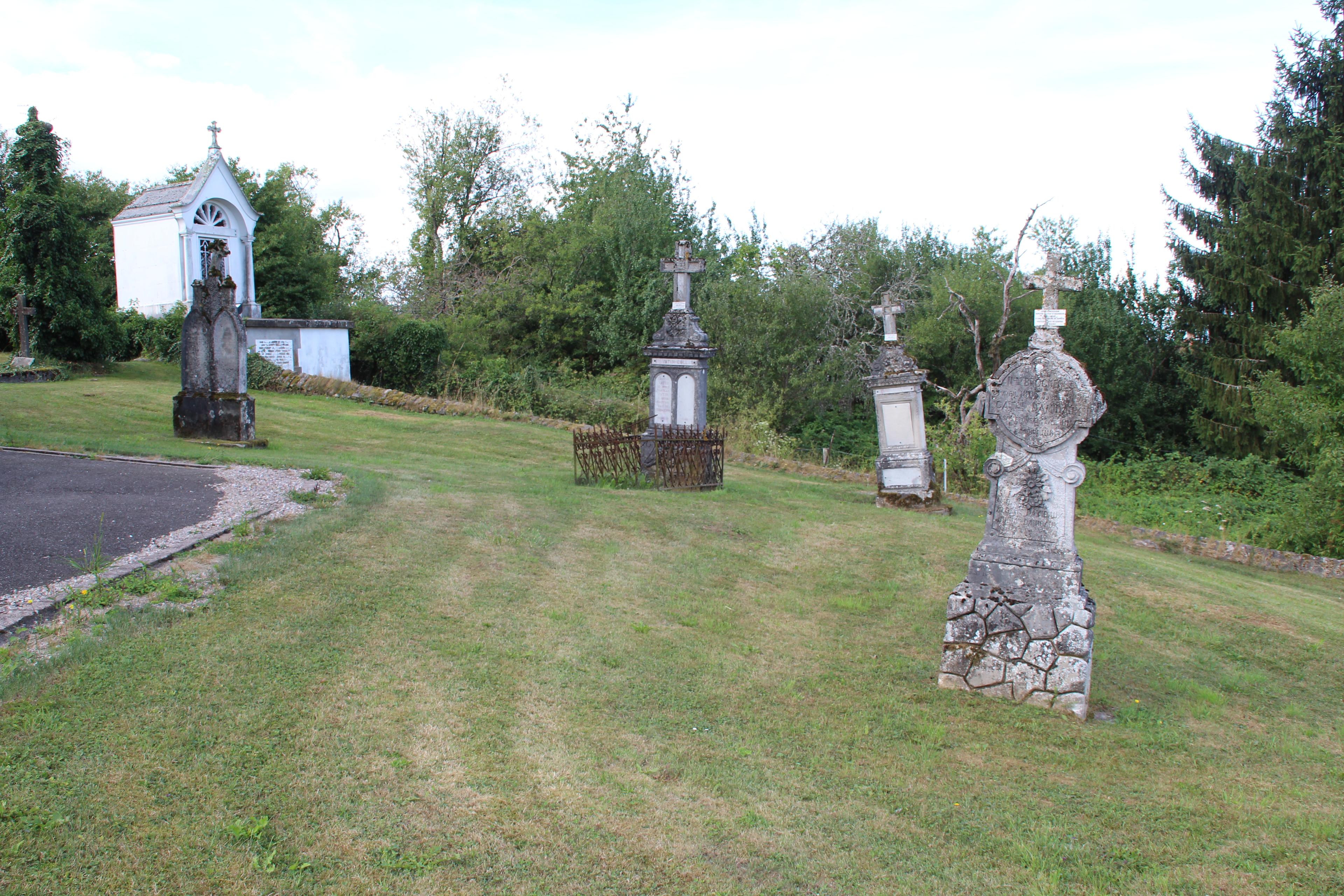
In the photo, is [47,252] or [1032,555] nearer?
[1032,555]

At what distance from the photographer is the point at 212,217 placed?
26.6 metres

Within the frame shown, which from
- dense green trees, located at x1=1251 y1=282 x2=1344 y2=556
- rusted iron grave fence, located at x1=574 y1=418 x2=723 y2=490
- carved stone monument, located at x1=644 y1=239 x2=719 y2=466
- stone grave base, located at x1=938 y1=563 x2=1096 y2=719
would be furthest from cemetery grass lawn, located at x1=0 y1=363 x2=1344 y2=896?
dense green trees, located at x1=1251 y1=282 x2=1344 y2=556

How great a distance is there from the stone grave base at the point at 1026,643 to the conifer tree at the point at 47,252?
21479 mm

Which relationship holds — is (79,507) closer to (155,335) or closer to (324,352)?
(324,352)

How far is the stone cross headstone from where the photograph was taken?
63.6 ft

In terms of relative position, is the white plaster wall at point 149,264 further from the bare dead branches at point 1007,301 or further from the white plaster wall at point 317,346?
the bare dead branches at point 1007,301

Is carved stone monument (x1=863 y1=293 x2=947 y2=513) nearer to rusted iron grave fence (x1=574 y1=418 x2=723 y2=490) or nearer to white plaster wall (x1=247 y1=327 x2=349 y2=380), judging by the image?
rusted iron grave fence (x1=574 y1=418 x2=723 y2=490)

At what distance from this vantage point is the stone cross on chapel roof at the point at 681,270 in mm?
14102

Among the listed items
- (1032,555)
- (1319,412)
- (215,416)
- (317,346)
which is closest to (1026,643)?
(1032,555)

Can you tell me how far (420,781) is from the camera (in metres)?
4.02

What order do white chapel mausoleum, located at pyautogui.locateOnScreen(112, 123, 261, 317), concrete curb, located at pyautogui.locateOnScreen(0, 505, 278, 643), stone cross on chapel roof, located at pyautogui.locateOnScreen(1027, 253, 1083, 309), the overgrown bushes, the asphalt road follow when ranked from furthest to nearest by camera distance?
white chapel mausoleum, located at pyautogui.locateOnScreen(112, 123, 261, 317)
the overgrown bushes
stone cross on chapel roof, located at pyautogui.locateOnScreen(1027, 253, 1083, 309)
the asphalt road
concrete curb, located at pyautogui.locateOnScreen(0, 505, 278, 643)

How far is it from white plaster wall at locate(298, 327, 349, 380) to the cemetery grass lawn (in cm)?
1750

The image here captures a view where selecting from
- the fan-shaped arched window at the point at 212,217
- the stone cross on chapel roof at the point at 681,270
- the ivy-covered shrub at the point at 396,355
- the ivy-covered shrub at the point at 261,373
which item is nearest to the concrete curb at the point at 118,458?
the stone cross on chapel roof at the point at 681,270

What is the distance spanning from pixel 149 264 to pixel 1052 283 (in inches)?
1075
